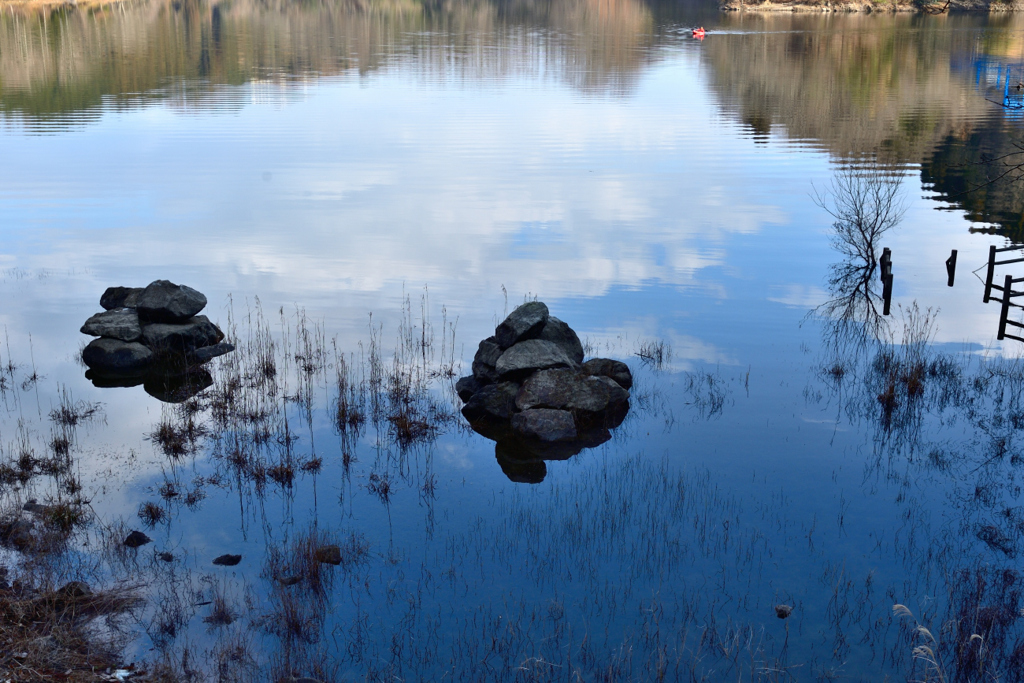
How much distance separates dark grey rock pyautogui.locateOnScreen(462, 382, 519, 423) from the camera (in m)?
20.8

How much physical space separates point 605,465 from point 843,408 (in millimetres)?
6538

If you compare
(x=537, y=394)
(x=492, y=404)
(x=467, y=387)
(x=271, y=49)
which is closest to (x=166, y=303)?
(x=467, y=387)

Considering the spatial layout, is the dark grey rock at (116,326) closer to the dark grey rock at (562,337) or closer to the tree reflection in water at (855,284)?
the dark grey rock at (562,337)

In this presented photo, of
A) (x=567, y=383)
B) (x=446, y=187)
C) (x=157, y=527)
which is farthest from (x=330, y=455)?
(x=446, y=187)

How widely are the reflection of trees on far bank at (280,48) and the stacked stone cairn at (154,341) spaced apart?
2392 inches

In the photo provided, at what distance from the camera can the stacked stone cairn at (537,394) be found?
776 inches

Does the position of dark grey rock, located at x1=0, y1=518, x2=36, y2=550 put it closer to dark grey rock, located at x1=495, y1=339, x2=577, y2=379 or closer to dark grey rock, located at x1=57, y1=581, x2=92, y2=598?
dark grey rock, located at x1=57, y1=581, x2=92, y2=598

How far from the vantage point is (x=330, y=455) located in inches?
746

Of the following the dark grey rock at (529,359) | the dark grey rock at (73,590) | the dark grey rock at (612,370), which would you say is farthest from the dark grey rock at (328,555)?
the dark grey rock at (612,370)

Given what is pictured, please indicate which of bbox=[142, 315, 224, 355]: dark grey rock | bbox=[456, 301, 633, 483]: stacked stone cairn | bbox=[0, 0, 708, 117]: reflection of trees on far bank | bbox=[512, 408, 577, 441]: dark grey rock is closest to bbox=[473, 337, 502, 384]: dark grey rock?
bbox=[456, 301, 633, 483]: stacked stone cairn

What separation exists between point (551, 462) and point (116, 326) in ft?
43.1

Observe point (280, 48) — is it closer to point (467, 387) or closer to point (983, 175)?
point (983, 175)

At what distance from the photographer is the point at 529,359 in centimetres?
2130

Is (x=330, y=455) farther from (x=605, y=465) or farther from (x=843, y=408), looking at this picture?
(x=843, y=408)
